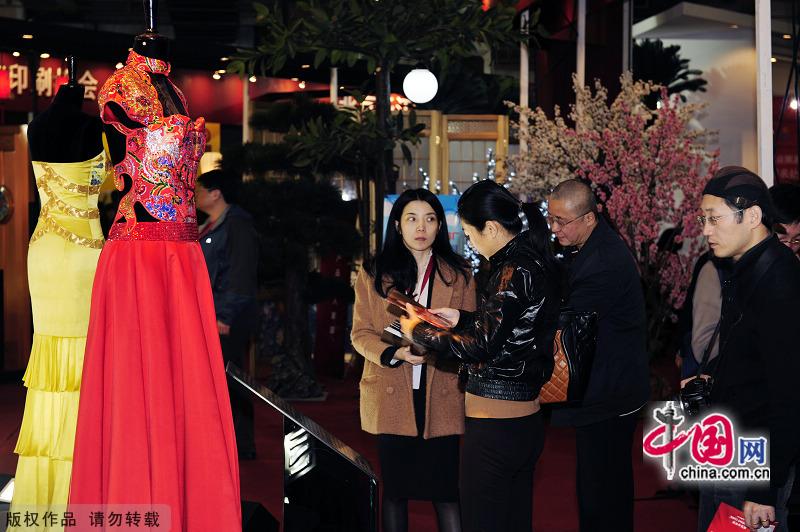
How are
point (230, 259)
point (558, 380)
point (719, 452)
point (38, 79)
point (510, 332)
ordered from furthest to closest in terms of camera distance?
point (38, 79) → point (230, 259) → point (558, 380) → point (510, 332) → point (719, 452)

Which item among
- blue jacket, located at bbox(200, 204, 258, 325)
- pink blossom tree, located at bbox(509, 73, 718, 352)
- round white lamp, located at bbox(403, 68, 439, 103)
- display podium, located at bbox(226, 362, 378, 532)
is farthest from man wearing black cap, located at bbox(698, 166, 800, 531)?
round white lamp, located at bbox(403, 68, 439, 103)

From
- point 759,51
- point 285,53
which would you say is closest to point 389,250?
point 285,53

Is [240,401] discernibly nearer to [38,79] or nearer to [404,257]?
[404,257]

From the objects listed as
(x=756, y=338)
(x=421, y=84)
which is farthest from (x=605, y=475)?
(x=421, y=84)

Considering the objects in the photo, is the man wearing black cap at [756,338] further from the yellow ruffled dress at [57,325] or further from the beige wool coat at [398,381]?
the yellow ruffled dress at [57,325]

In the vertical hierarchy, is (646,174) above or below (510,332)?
above

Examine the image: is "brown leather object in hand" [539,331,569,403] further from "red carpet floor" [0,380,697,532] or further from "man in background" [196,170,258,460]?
"man in background" [196,170,258,460]

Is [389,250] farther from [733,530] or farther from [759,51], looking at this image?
[759,51]

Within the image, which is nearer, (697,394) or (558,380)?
(697,394)

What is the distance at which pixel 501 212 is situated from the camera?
8.50ft

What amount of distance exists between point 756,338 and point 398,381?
3.85 feet

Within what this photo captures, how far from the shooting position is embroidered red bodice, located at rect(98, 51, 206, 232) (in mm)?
2732

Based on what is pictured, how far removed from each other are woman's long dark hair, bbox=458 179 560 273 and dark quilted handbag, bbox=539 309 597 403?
25cm

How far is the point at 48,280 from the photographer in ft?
10.0
